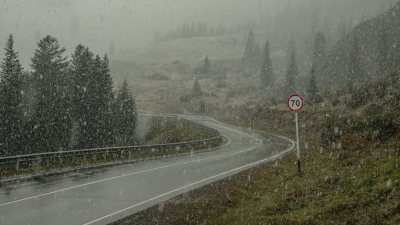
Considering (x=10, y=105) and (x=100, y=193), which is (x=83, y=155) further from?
(x=10, y=105)

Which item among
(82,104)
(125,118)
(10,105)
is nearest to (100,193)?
(10,105)

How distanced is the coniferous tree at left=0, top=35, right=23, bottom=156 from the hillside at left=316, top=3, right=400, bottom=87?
71.2 m

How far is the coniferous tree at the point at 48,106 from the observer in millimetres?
35344

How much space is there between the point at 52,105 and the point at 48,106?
1.77ft

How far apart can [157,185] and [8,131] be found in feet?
95.7

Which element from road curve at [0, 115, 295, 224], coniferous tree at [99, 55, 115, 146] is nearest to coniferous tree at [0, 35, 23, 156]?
coniferous tree at [99, 55, 115, 146]

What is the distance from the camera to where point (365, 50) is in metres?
85.9

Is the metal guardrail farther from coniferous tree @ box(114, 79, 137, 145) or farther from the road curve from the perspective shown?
coniferous tree @ box(114, 79, 137, 145)

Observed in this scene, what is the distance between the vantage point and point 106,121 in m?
41.8

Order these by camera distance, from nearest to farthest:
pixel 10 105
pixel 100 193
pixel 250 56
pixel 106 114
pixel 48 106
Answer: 1. pixel 100 193
2. pixel 10 105
3. pixel 48 106
4. pixel 106 114
5. pixel 250 56

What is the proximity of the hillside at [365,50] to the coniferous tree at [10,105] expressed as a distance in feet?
234

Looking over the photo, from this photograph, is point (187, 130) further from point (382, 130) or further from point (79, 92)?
point (382, 130)

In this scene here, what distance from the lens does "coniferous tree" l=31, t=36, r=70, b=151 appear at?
116ft

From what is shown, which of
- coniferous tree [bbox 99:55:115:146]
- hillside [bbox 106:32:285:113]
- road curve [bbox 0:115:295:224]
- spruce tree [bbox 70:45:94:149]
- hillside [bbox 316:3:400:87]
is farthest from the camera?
hillside [bbox 106:32:285:113]
